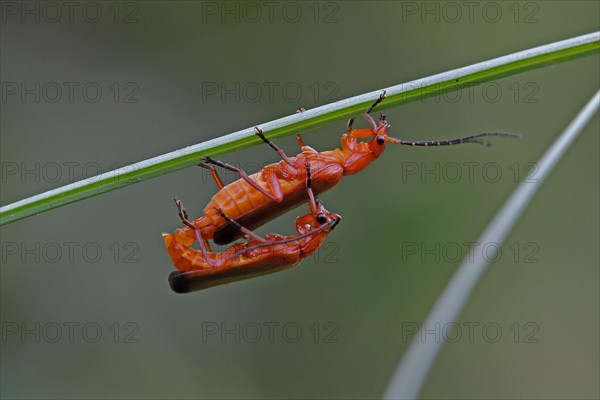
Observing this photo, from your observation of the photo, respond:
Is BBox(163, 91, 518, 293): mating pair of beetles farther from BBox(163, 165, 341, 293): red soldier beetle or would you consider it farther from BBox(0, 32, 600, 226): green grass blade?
BBox(0, 32, 600, 226): green grass blade

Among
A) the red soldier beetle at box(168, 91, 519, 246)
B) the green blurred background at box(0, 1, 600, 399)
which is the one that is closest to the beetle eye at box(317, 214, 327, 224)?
the red soldier beetle at box(168, 91, 519, 246)

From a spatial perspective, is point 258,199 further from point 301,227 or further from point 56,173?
point 56,173

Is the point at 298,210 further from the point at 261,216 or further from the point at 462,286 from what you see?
the point at 462,286

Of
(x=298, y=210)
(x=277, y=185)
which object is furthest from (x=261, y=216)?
(x=298, y=210)

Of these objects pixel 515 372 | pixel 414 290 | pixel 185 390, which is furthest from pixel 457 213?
pixel 185 390

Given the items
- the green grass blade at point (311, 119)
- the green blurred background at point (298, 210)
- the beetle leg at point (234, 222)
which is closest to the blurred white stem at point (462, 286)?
the green grass blade at point (311, 119)
